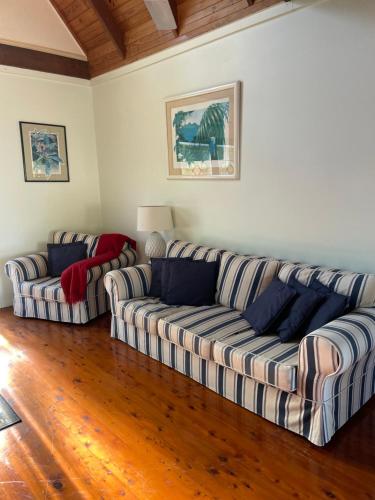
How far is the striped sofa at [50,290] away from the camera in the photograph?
145 inches

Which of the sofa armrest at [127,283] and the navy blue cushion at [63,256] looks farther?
the navy blue cushion at [63,256]

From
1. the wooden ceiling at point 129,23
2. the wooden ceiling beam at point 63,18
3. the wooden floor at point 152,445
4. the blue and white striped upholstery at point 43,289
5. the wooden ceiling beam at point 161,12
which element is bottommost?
the wooden floor at point 152,445

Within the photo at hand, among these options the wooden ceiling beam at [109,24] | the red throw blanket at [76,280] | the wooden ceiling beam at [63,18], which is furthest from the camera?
the wooden ceiling beam at [63,18]

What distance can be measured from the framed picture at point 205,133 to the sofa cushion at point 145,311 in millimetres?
1301

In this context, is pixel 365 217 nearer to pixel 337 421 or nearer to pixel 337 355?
pixel 337 355

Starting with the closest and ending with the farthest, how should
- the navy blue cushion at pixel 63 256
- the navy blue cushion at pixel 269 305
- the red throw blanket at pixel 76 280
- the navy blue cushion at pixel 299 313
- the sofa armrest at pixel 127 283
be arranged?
the navy blue cushion at pixel 299 313 → the navy blue cushion at pixel 269 305 → the sofa armrest at pixel 127 283 → the red throw blanket at pixel 76 280 → the navy blue cushion at pixel 63 256

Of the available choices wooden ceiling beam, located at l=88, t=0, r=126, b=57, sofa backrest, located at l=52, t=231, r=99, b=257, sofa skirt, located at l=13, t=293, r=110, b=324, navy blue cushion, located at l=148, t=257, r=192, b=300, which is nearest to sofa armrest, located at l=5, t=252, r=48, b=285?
sofa skirt, located at l=13, t=293, r=110, b=324

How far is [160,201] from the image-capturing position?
411 cm

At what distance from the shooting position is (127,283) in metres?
3.24

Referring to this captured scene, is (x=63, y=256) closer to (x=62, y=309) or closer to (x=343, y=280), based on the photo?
(x=62, y=309)

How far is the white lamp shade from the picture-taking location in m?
3.70

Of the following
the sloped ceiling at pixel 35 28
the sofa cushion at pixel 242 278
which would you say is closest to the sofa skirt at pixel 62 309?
the sofa cushion at pixel 242 278

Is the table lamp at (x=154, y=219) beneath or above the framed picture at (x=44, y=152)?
beneath

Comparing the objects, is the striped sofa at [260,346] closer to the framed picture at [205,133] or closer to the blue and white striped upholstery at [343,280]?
the blue and white striped upholstery at [343,280]
